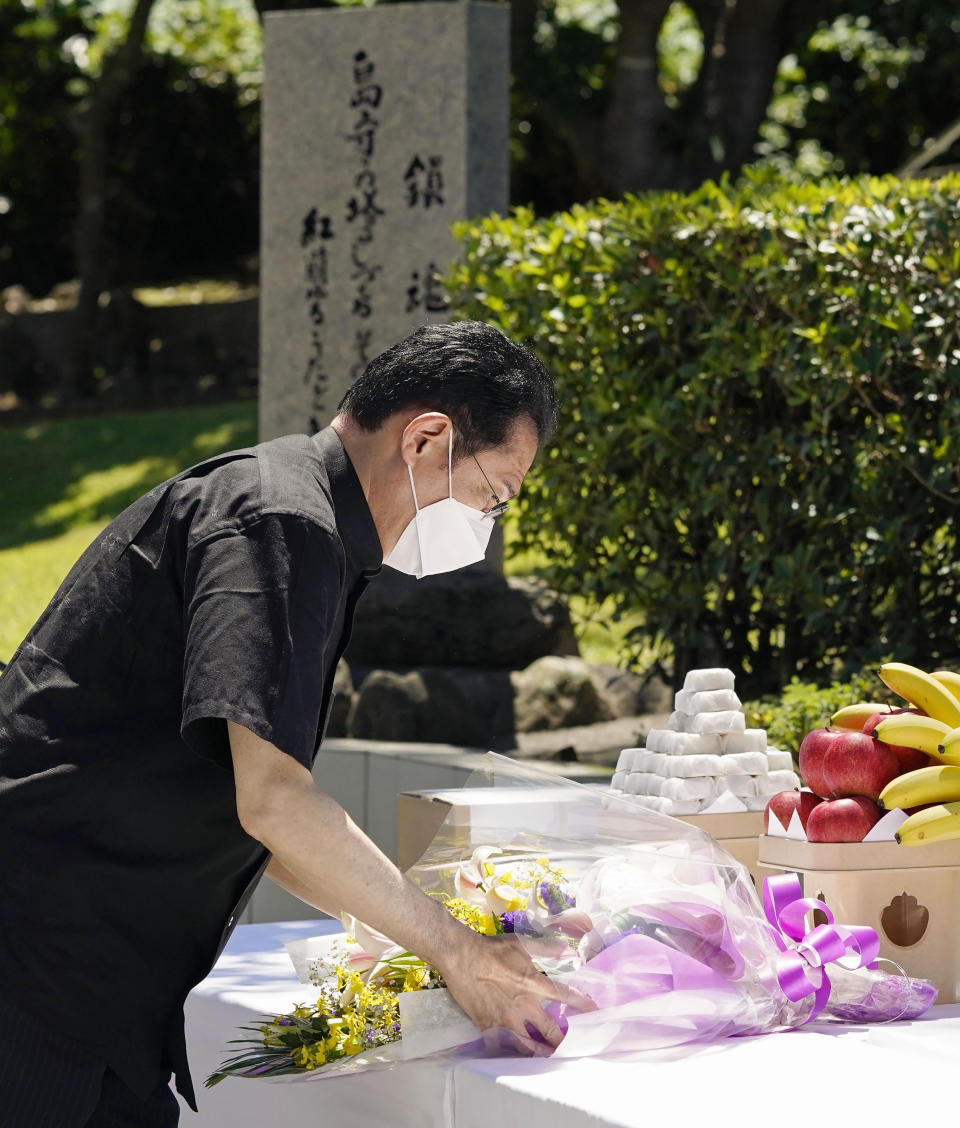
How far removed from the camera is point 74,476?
13.3 meters

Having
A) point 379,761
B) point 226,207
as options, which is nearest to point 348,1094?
point 379,761

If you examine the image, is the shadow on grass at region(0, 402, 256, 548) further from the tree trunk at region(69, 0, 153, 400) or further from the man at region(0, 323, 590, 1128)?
the man at region(0, 323, 590, 1128)

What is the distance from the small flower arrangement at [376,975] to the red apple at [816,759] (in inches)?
18.6

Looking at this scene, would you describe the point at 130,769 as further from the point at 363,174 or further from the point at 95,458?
the point at 95,458

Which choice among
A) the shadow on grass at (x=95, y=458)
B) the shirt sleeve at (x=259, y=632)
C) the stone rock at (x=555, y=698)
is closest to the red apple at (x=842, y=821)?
the shirt sleeve at (x=259, y=632)

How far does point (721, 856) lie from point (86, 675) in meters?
0.91

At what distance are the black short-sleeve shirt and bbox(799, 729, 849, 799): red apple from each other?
0.89 metres

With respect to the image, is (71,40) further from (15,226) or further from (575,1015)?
(575,1015)

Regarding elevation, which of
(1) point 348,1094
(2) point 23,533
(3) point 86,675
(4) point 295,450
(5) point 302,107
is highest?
(5) point 302,107

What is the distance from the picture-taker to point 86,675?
183 cm

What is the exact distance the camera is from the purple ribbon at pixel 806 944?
2.08 metres

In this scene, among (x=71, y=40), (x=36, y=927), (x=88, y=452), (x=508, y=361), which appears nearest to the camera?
(x=36, y=927)

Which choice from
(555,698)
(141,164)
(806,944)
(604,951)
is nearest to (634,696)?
(555,698)

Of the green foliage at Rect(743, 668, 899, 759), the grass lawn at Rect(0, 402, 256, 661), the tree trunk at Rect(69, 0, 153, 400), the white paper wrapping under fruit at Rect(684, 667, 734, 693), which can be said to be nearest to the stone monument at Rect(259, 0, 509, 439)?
the grass lawn at Rect(0, 402, 256, 661)
